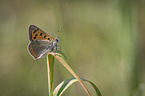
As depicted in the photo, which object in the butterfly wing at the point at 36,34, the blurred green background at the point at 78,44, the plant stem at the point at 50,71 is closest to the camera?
the plant stem at the point at 50,71

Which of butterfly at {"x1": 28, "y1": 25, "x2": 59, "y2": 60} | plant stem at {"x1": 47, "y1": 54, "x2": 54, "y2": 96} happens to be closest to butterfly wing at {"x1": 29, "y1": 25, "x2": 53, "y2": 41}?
butterfly at {"x1": 28, "y1": 25, "x2": 59, "y2": 60}

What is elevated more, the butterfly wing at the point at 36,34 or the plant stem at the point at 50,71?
the butterfly wing at the point at 36,34

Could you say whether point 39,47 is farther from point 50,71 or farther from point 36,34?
point 50,71

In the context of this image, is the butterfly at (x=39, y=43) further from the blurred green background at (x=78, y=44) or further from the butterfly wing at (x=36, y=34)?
the blurred green background at (x=78, y=44)

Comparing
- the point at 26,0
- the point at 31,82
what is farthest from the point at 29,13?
the point at 31,82

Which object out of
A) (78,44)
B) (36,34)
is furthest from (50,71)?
(78,44)

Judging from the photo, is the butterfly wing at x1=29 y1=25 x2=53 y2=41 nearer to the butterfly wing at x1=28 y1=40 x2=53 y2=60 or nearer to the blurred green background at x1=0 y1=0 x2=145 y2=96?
the butterfly wing at x1=28 y1=40 x2=53 y2=60

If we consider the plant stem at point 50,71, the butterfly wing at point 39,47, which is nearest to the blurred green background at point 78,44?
the butterfly wing at point 39,47
